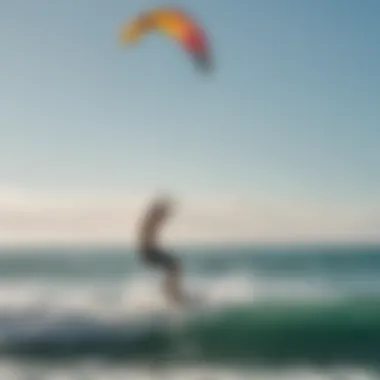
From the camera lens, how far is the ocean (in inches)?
84.4

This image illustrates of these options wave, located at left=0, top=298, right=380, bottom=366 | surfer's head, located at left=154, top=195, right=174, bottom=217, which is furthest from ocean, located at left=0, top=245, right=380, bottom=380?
surfer's head, located at left=154, top=195, right=174, bottom=217

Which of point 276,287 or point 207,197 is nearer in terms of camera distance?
point 207,197

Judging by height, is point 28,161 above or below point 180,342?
above

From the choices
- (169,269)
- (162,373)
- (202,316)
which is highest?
(169,269)

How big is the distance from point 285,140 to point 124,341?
31.8 inches

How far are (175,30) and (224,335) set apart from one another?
94 centimetres

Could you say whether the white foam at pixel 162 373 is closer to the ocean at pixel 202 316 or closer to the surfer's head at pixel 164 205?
the ocean at pixel 202 316

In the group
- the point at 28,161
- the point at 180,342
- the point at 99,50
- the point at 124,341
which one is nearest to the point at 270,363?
the point at 180,342

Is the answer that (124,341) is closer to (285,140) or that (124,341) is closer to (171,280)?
(171,280)

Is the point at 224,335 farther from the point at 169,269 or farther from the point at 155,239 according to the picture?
the point at 155,239

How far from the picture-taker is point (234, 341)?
7.05ft

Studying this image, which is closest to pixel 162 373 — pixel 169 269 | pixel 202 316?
pixel 202 316

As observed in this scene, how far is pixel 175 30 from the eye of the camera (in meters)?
2.01

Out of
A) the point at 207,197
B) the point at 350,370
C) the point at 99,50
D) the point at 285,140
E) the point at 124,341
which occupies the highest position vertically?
the point at 99,50
